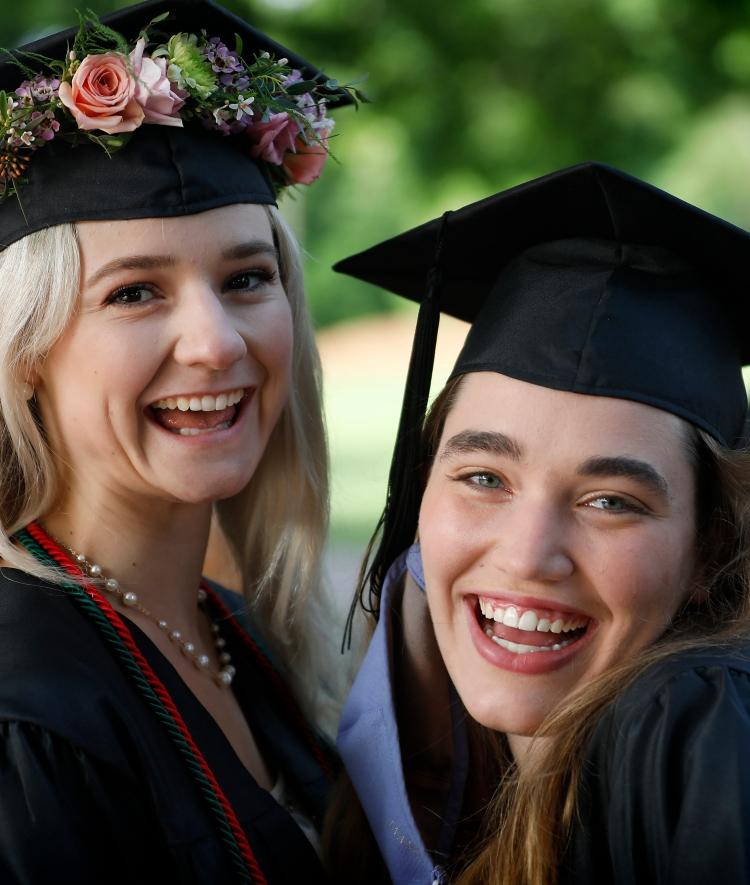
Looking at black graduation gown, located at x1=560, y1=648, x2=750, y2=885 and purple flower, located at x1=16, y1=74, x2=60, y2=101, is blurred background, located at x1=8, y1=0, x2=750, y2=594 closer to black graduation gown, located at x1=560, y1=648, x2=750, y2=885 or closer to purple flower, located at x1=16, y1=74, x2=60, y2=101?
purple flower, located at x1=16, y1=74, x2=60, y2=101

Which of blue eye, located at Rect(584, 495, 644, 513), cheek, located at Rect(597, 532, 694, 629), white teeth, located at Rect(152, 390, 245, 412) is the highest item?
white teeth, located at Rect(152, 390, 245, 412)

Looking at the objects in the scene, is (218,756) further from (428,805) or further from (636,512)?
(636,512)

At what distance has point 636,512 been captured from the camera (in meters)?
2.37

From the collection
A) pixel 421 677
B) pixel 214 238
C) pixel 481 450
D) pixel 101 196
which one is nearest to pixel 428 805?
pixel 421 677

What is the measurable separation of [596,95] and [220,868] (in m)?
9.91

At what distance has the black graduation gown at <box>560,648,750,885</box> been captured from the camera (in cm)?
193

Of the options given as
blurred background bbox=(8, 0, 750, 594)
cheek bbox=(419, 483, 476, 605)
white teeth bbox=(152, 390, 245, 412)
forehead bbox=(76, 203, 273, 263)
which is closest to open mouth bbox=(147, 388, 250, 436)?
white teeth bbox=(152, 390, 245, 412)

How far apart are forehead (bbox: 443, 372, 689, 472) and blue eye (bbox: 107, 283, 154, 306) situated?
2.75 feet

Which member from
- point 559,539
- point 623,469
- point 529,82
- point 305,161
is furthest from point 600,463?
point 529,82

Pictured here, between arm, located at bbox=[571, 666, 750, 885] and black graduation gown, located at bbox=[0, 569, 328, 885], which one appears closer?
arm, located at bbox=[571, 666, 750, 885]

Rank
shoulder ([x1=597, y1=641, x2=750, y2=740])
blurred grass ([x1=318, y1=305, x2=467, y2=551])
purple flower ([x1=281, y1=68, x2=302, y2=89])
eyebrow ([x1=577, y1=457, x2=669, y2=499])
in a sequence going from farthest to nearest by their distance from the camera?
blurred grass ([x1=318, y1=305, x2=467, y2=551])
purple flower ([x1=281, y1=68, x2=302, y2=89])
eyebrow ([x1=577, y1=457, x2=669, y2=499])
shoulder ([x1=597, y1=641, x2=750, y2=740])

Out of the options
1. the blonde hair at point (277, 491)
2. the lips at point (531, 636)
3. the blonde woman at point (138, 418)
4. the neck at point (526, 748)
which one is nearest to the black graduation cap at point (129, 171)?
the blonde woman at point (138, 418)

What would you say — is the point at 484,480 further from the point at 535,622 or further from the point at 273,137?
the point at 273,137

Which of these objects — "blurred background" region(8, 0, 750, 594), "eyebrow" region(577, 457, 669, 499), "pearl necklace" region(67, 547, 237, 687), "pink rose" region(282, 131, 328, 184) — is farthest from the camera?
"blurred background" region(8, 0, 750, 594)
